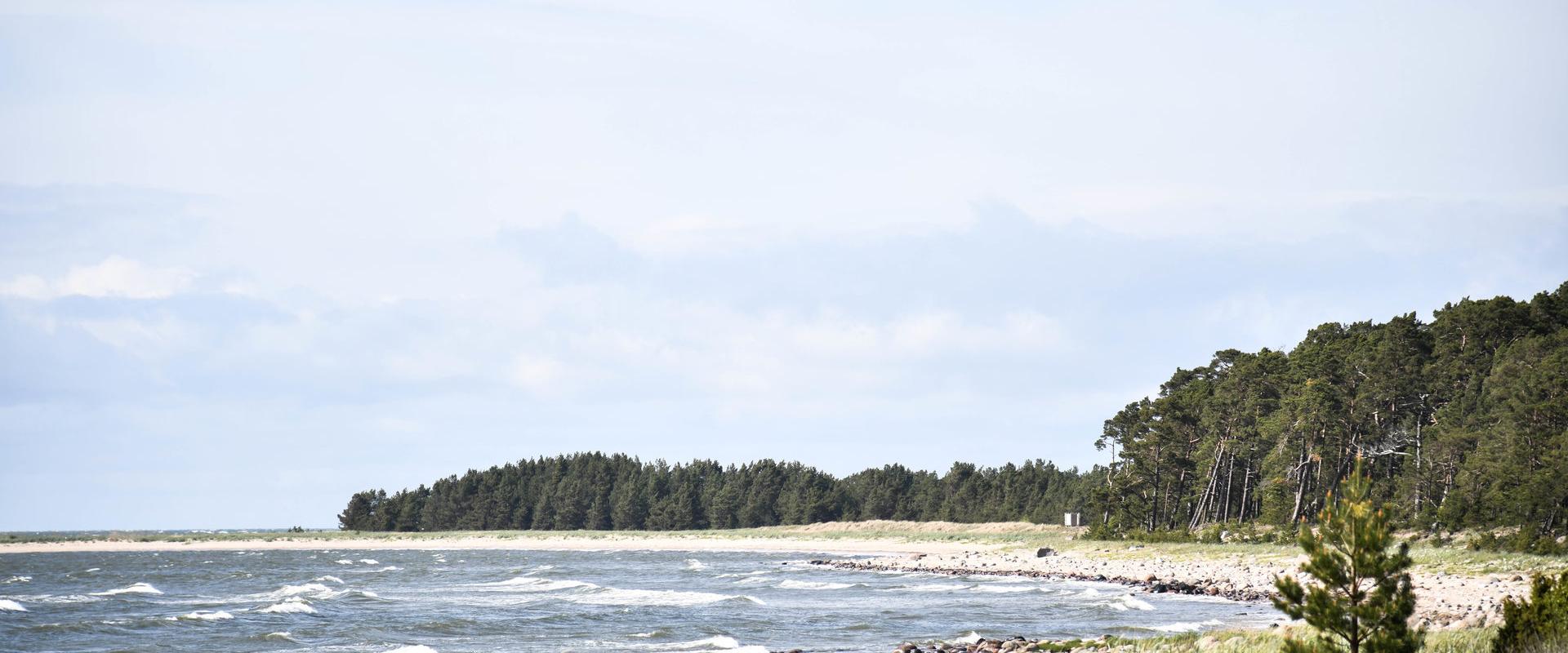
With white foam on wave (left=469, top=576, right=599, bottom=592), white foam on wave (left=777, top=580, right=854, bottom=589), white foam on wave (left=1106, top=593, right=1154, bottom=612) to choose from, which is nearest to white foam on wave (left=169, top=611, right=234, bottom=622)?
white foam on wave (left=469, top=576, right=599, bottom=592)

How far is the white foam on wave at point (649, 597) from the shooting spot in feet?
144

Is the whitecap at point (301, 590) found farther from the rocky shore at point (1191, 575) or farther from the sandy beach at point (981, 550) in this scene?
the sandy beach at point (981, 550)

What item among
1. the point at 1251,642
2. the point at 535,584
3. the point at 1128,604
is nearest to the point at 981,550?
the point at 535,584

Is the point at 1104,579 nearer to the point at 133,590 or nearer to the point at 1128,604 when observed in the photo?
the point at 1128,604

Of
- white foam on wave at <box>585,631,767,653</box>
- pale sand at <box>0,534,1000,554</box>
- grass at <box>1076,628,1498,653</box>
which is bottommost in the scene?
white foam on wave at <box>585,631,767,653</box>

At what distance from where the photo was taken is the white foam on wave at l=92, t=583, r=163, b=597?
52.9 metres

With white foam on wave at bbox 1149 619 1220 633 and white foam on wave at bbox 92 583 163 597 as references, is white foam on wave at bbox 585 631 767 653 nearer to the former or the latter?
white foam on wave at bbox 1149 619 1220 633

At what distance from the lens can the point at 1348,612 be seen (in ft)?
43.4

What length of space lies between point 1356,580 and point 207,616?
3745 cm

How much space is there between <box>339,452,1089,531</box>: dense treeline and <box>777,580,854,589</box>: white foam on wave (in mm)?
50240

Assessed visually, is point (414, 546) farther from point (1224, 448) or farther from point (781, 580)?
point (1224, 448)

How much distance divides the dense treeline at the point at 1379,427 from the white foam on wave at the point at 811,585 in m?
21.4

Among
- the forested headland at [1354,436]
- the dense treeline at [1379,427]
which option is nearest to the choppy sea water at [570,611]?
the forested headland at [1354,436]

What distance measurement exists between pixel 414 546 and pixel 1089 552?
6711cm
